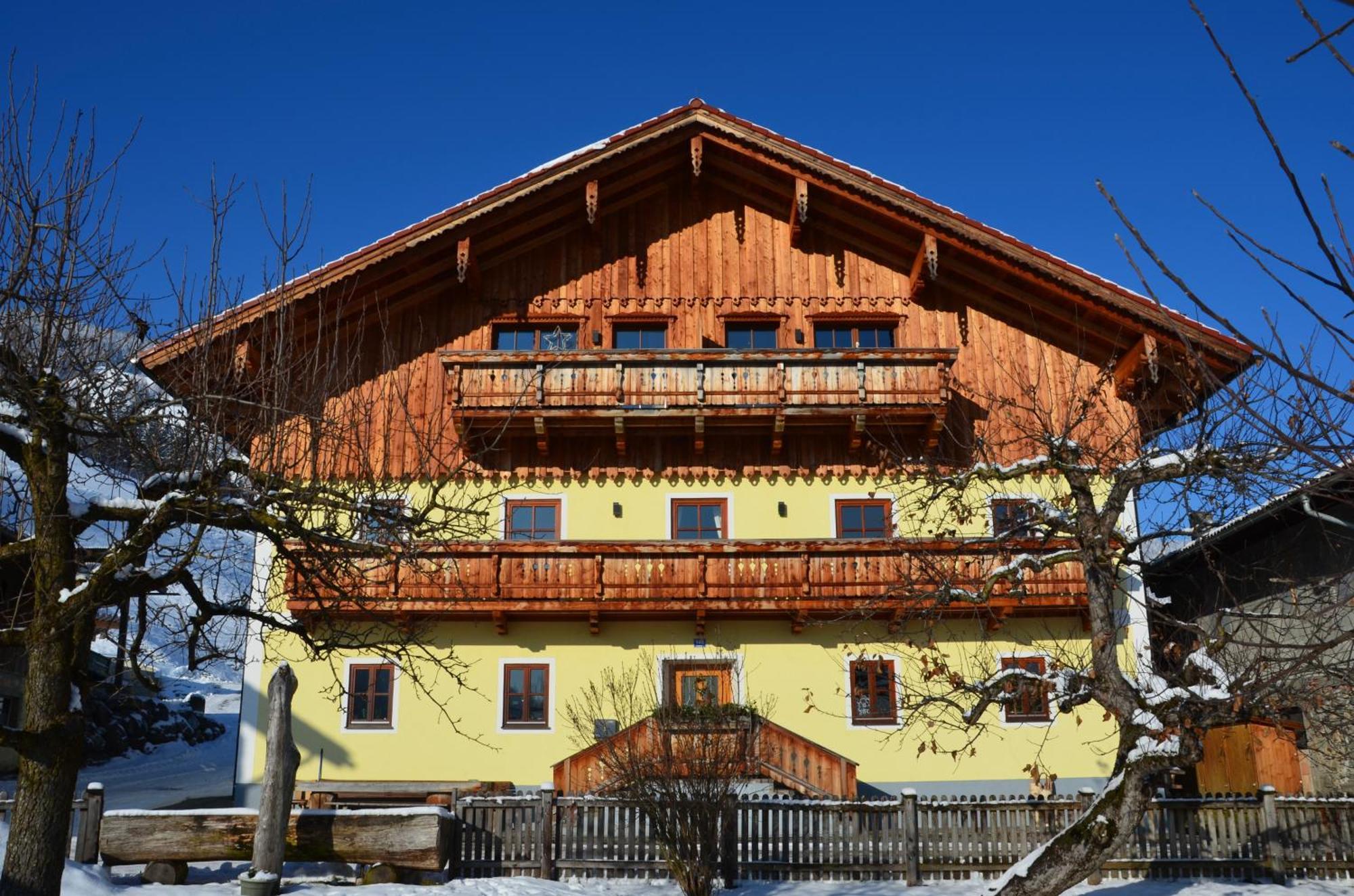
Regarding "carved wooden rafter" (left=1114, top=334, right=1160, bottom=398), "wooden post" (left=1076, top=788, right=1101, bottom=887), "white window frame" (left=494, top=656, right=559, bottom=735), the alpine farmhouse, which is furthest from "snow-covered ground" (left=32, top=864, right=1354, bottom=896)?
"carved wooden rafter" (left=1114, top=334, right=1160, bottom=398)

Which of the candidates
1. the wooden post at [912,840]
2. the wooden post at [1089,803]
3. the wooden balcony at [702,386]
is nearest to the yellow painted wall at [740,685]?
the wooden balcony at [702,386]

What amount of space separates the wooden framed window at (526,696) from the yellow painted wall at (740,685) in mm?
158

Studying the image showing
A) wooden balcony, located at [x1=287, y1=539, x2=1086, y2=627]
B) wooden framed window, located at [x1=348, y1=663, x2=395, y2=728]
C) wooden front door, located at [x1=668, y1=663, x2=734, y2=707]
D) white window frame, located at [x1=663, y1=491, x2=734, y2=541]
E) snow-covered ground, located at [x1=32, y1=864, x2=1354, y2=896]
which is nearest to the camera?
snow-covered ground, located at [x1=32, y1=864, x2=1354, y2=896]

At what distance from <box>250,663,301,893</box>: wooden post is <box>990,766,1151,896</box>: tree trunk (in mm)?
8059

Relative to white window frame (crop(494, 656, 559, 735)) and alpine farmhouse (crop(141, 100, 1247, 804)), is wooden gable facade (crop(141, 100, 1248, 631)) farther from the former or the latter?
white window frame (crop(494, 656, 559, 735))

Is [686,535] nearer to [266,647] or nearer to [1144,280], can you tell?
[266,647]

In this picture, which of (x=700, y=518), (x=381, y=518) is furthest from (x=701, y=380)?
(x=381, y=518)

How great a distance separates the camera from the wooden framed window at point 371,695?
21.3 m

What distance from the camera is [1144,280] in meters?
3.19

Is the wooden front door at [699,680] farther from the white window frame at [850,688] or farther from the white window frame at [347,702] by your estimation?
the white window frame at [347,702]

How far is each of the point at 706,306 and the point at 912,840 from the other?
11.4m

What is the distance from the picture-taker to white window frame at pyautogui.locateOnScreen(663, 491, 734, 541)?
875 inches

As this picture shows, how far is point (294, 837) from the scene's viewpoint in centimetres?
1462

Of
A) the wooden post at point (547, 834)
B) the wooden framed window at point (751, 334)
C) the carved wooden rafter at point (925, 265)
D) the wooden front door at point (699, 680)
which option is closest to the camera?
the wooden post at point (547, 834)
